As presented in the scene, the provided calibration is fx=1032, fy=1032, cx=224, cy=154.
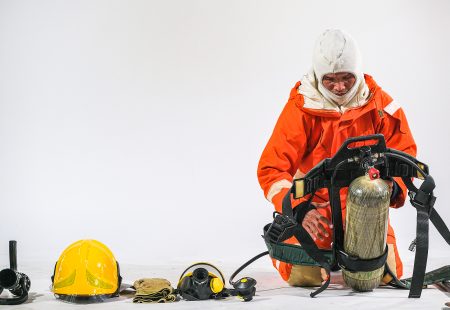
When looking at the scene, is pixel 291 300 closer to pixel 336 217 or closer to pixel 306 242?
pixel 306 242

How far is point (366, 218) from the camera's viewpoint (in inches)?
171

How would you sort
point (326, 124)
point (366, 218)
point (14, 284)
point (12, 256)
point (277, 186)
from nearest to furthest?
point (366, 218) → point (14, 284) → point (12, 256) → point (277, 186) → point (326, 124)

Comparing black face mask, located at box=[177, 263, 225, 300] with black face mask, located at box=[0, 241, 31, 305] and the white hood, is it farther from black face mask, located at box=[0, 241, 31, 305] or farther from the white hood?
the white hood

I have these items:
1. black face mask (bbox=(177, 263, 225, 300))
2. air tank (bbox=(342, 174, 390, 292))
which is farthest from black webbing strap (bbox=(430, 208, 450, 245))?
black face mask (bbox=(177, 263, 225, 300))

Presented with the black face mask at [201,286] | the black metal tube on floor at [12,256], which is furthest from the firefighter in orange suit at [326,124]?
the black metal tube on floor at [12,256]

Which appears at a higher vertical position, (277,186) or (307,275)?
(277,186)

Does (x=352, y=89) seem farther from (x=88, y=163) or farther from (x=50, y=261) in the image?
(x=88, y=163)

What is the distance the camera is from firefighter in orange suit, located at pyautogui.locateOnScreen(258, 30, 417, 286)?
476 cm

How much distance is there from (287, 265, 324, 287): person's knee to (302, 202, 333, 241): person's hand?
8.0 inches

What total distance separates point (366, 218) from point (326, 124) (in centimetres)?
65

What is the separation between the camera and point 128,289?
476 cm

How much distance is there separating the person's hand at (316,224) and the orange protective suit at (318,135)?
12 centimetres

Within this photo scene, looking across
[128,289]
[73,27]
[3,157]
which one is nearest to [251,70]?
[73,27]

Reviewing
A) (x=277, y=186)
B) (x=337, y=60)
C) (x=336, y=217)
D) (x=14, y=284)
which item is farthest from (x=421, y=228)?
(x=14, y=284)
